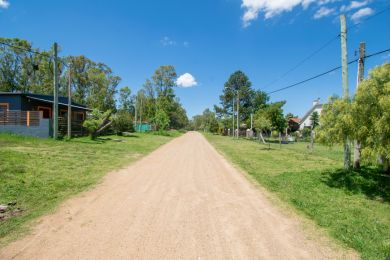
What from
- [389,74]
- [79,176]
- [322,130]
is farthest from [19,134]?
[389,74]

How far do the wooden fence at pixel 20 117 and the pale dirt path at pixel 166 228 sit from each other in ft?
59.7

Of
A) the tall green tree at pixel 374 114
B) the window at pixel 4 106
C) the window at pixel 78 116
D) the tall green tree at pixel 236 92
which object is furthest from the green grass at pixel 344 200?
the tall green tree at pixel 236 92

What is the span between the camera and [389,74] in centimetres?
791

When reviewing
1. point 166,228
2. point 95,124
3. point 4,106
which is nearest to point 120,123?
point 95,124

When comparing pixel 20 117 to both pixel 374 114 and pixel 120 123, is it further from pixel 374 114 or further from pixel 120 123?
pixel 374 114

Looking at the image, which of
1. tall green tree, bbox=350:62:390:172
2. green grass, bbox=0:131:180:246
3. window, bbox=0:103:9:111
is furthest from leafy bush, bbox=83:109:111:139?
tall green tree, bbox=350:62:390:172

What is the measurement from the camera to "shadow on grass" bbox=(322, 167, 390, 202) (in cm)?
888

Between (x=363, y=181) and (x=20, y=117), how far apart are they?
24.8 meters

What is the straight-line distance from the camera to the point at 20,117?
23.1 metres

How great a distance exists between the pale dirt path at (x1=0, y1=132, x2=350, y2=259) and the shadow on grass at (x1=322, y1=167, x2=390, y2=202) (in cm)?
356

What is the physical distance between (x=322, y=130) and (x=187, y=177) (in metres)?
5.06

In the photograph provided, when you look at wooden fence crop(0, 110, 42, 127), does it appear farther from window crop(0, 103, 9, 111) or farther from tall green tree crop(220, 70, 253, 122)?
tall green tree crop(220, 70, 253, 122)

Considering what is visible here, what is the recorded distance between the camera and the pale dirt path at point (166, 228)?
13.9 ft

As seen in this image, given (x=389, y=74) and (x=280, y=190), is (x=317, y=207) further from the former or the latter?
(x=389, y=74)
